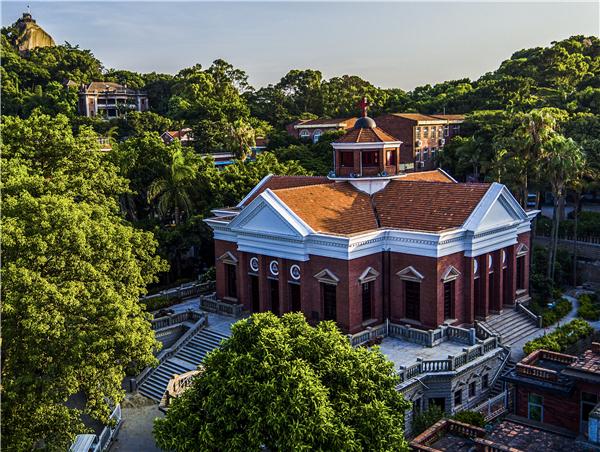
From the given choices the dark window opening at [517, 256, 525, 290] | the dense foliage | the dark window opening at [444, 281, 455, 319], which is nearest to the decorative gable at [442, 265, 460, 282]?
the dark window opening at [444, 281, 455, 319]

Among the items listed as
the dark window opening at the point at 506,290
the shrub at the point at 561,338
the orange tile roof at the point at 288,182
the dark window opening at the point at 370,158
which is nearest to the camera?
the shrub at the point at 561,338

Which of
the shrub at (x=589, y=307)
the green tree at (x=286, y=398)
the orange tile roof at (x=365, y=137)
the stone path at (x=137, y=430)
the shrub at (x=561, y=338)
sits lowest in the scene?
the stone path at (x=137, y=430)

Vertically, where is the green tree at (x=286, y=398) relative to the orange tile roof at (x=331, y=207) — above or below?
below

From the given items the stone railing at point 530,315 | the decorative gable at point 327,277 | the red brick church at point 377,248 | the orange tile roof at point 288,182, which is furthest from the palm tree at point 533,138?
the decorative gable at point 327,277

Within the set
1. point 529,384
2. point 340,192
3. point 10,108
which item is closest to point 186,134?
point 10,108

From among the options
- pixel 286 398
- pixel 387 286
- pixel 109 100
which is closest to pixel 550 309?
pixel 387 286

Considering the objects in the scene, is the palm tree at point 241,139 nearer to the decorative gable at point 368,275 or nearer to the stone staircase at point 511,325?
the decorative gable at point 368,275

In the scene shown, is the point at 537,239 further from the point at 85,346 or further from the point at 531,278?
the point at 85,346

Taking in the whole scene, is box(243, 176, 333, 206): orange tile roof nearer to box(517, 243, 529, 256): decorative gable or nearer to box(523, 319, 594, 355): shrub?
box(517, 243, 529, 256): decorative gable
